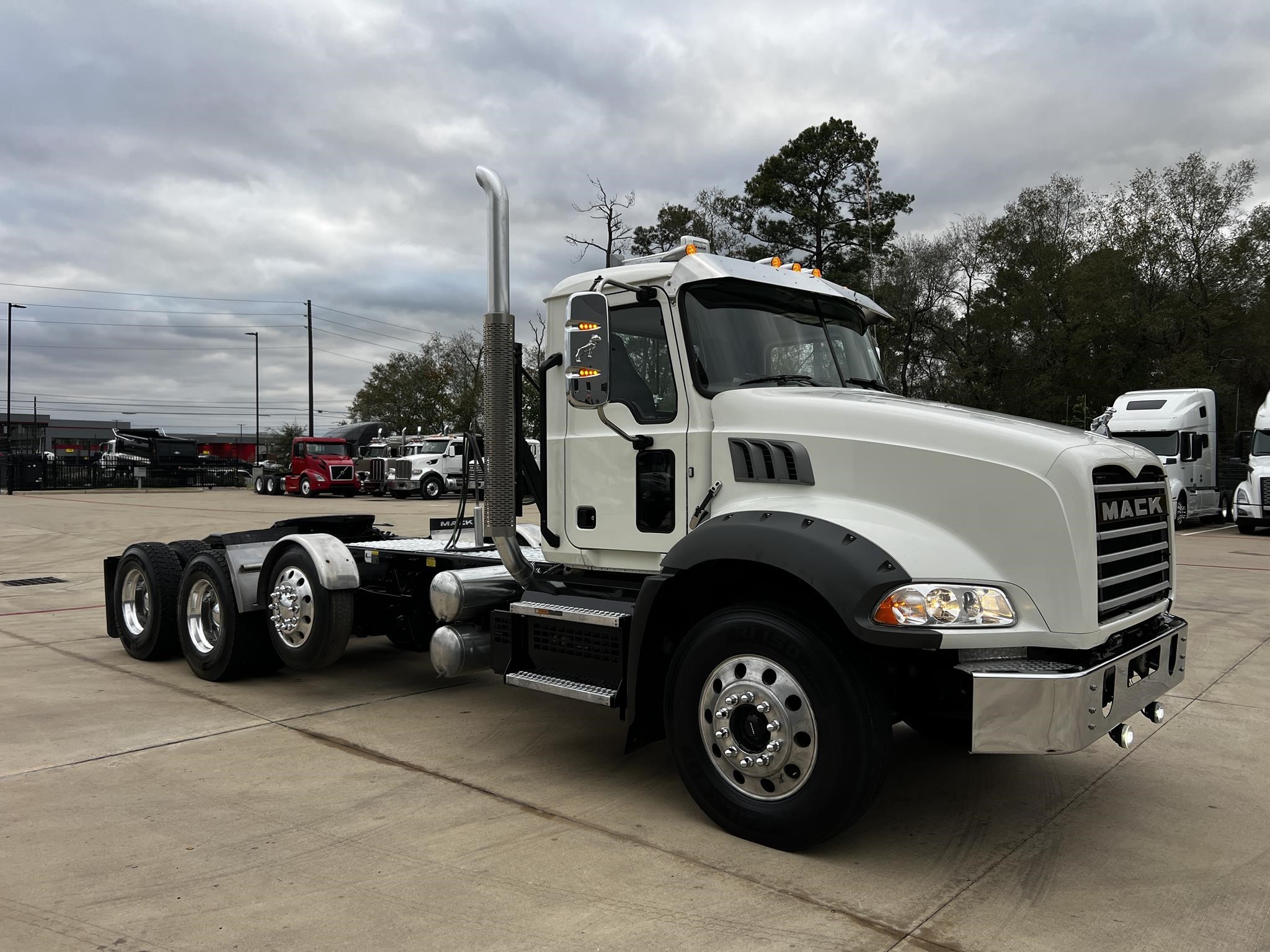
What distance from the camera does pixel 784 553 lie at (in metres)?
3.74

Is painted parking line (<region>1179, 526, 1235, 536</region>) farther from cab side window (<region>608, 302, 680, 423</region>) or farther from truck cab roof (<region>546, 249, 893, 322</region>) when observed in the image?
cab side window (<region>608, 302, 680, 423</region>)

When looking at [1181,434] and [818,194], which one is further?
[818,194]

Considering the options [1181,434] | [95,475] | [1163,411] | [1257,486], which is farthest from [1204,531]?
[95,475]

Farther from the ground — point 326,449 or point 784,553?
point 326,449

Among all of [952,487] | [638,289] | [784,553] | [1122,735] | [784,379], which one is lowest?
[1122,735]

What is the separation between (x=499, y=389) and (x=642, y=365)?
0.96 m

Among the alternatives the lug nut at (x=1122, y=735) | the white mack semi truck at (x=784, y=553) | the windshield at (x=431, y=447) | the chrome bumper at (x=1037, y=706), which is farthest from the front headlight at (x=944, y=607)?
the windshield at (x=431, y=447)

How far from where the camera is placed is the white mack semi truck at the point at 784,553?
3.55 metres

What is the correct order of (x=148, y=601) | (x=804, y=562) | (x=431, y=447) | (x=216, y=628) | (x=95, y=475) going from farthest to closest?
(x=95, y=475)
(x=431, y=447)
(x=148, y=601)
(x=216, y=628)
(x=804, y=562)

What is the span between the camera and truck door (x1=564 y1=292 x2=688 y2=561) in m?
4.59

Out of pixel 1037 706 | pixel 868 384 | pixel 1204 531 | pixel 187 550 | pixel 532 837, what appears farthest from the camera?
pixel 1204 531

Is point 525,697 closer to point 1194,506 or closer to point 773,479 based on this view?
point 773,479

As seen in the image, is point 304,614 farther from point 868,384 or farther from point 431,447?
point 431,447

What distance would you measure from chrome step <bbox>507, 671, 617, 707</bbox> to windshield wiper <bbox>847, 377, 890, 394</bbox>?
1.98 m
